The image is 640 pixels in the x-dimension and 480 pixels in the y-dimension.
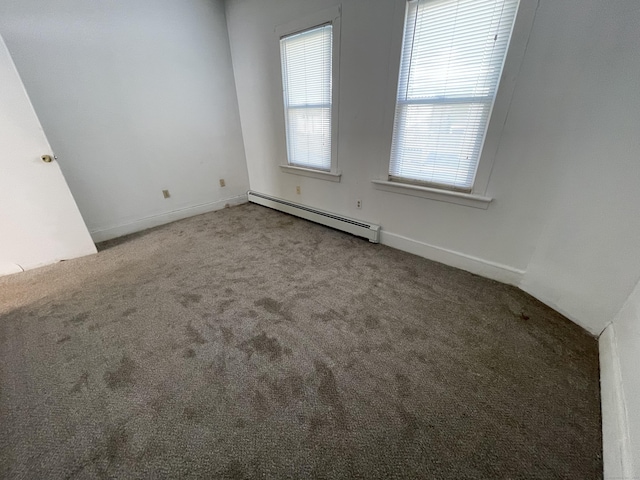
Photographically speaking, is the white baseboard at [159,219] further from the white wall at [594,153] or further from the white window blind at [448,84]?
the white wall at [594,153]

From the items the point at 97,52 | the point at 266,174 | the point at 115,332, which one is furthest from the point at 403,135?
the point at 97,52

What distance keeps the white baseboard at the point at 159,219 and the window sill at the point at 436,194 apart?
242 cm

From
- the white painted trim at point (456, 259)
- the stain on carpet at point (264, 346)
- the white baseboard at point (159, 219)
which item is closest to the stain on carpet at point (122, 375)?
the stain on carpet at point (264, 346)

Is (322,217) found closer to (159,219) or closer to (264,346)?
(264,346)

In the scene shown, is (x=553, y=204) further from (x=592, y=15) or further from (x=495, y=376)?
(x=495, y=376)

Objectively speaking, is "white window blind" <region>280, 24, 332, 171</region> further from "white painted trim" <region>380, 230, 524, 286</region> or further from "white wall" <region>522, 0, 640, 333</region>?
"white wall" <region>522, 0, 640, 333</region>

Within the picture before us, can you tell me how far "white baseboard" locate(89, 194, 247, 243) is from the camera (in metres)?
2.78

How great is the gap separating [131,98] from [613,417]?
4.35 metres

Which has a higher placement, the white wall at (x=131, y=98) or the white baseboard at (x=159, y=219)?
the white wall at (x=131, y=98)

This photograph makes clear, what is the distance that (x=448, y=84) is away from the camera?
180 cm

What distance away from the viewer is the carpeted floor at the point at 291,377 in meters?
0.97

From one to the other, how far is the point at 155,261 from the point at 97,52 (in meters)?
2.13

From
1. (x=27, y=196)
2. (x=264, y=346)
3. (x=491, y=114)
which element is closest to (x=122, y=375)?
(x=264, y=346)

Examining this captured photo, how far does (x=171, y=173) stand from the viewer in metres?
3.13
